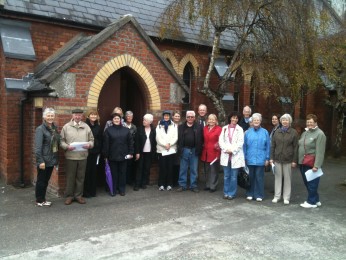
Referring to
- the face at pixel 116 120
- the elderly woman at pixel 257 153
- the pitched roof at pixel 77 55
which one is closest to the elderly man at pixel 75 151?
the face at pixel 116 120

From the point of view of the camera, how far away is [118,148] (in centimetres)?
708

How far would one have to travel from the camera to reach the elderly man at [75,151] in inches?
255

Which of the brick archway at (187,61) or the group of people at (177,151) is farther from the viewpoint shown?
the brick archway at (187,61)

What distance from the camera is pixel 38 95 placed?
7.43 meters

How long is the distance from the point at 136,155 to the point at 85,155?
1.29 m

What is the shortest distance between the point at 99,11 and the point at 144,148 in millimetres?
4600

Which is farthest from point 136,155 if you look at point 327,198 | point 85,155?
point 327,198

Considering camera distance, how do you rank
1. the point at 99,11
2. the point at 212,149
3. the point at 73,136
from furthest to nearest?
1. the point at 99,11
2. the point at 212,149
3. the point at 73,136

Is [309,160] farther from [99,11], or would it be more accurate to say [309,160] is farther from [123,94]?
[99,11]

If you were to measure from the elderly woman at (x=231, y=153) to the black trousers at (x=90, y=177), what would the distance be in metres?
2.70

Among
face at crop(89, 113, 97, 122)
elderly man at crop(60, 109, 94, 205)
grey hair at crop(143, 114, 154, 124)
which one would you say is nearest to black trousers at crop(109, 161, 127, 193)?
elderly man at crop(60, 109, 94, 205)

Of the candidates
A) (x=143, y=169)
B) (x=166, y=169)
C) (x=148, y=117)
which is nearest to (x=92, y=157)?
(x=143, y=169)

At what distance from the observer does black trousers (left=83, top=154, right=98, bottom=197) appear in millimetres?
6984

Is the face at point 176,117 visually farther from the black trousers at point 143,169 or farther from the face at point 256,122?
the face at point 256,122
